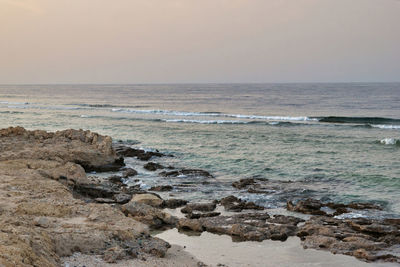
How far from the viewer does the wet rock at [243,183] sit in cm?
1938

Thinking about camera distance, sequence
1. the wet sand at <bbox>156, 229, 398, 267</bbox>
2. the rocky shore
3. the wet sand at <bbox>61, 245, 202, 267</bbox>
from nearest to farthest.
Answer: the wet sand at <bbox>61, 245, 202, 267</bbox> → the rocky shore → the wet sand at <bbox>156, 229, 398, 267</bbox>

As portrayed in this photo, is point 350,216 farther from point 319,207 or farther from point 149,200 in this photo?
point 149,200

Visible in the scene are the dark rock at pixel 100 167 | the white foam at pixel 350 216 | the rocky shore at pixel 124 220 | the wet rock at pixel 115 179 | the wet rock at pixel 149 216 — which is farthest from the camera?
the dark rock at pixel 100 167

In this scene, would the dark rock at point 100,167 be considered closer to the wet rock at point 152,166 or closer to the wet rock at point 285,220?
the wet rock at point 152,166

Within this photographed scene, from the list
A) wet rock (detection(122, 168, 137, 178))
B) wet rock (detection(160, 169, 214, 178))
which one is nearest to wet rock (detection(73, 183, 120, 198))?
wet rock (detection(122, 168, 137, 178))

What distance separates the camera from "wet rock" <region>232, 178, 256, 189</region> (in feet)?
63.6

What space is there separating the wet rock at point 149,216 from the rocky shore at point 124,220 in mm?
32

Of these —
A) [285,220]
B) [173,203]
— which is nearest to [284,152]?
[173,203]

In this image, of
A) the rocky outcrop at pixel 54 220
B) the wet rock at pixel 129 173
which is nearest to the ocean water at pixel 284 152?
the wet rock at pixel 129 173

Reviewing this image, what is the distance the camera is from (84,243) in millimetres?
10383

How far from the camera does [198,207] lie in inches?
626

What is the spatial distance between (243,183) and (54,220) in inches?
393

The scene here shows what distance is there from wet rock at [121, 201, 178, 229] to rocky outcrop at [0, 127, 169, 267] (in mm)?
1085

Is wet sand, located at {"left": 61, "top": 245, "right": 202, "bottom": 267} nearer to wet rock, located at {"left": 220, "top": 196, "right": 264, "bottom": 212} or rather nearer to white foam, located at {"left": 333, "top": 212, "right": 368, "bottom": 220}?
wet rock, located at {"left": 220, "top": 196, "right": 264, "bottom": 212}
